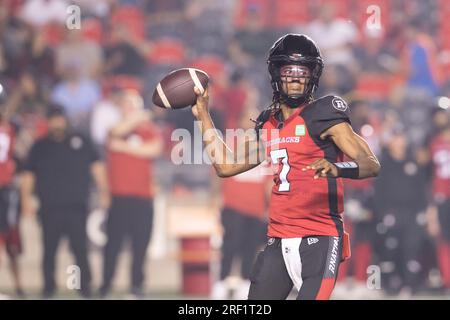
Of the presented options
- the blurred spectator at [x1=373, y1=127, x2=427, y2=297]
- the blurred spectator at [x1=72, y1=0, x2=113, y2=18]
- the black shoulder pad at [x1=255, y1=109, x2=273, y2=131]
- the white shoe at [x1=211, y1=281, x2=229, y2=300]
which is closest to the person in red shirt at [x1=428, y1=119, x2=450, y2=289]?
the blurred spectator at [x1=373, y1=127, x2=427, y2=297]

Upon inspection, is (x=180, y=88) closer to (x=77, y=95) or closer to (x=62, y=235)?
(x=62, y=235)

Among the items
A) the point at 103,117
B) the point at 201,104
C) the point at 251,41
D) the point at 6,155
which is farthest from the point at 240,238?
the point at 201,104

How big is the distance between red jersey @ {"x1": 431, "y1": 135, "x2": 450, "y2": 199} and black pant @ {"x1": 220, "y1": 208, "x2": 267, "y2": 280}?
75.0 inches

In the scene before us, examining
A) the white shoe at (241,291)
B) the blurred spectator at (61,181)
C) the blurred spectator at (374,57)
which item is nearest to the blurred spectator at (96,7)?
the blurred spectator at (61,181)

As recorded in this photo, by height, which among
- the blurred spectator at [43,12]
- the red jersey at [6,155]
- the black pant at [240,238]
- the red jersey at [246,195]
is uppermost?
the blurred spectator at [43,12]

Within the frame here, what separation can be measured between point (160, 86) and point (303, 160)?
87 centimetres

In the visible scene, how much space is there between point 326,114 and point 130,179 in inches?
221

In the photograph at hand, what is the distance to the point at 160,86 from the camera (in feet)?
17.5

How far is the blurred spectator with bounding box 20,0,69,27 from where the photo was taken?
12.6 m

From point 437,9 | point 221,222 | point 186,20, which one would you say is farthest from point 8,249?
point 437,9

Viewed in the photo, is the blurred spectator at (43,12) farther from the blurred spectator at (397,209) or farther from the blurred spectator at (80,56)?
the blurred spectator at (397,209)

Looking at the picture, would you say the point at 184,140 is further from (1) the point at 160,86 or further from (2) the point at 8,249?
(1) the point at 160,86

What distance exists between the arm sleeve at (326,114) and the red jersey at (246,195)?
5.27 m

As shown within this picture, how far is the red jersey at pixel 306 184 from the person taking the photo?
4938 millimetres
